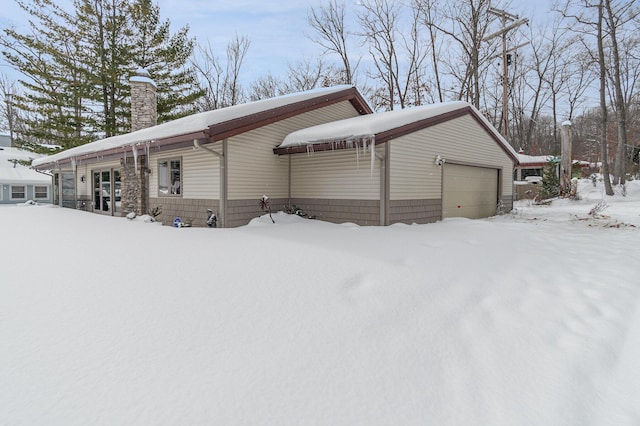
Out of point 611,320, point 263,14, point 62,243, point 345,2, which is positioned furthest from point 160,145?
point 345,2

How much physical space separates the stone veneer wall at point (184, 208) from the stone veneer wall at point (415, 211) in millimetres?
4209

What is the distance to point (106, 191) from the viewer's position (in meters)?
13.4

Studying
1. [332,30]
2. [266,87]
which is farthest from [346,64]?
[266,87]

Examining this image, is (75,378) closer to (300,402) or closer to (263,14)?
(300,402)

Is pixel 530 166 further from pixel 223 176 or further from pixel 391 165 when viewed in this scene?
pixel 223 176

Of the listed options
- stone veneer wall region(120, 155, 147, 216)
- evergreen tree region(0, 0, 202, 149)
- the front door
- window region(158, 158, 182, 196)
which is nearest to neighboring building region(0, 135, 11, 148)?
evergreen tree region(0, 0, 202, 149)

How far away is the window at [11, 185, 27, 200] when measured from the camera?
2198 cm

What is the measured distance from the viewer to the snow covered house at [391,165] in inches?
319

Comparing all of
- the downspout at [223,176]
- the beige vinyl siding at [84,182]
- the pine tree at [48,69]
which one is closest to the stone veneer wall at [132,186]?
the beige vinyl siding at [84,182]

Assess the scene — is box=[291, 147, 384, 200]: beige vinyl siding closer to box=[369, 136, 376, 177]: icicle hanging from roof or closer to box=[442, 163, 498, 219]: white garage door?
box=[369, 136, 376, 177]: icicle hanging from roof

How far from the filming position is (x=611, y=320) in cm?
316

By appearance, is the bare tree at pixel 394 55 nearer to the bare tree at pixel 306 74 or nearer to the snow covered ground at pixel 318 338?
the bare tree at pixel 306 74

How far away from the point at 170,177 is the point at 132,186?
233cm

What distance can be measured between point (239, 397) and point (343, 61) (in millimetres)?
23436
